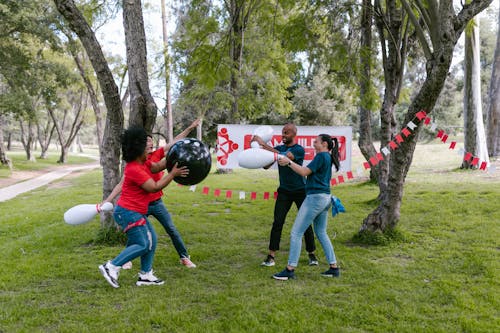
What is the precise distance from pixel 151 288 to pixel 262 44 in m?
11.9

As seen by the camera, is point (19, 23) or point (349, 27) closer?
point (349, 27)

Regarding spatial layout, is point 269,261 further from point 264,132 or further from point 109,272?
point 109,272

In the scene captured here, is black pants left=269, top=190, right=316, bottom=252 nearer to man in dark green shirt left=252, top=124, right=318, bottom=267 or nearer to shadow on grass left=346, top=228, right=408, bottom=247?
man in dark green shirt left=252, top=124, right=318, bottom=267

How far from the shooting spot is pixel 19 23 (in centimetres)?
1734

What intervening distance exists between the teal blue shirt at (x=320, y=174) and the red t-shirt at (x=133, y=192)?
1.73 metres

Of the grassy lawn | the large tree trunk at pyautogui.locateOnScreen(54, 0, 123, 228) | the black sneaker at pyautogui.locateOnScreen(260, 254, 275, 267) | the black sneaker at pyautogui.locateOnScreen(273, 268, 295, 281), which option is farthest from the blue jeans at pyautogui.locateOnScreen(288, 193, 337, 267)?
the large tree trunk at pyautogui.locateOnScreen(54, 0, 123, 228)

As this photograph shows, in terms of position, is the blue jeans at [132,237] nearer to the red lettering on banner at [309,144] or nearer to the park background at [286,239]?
the park background at [286,239]

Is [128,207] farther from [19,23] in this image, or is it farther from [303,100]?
[303,100]

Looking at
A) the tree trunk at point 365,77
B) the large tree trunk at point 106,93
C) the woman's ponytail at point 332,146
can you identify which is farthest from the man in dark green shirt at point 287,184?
the tree trunk at point 365,77

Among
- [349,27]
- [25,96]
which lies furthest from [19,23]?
[349,27]

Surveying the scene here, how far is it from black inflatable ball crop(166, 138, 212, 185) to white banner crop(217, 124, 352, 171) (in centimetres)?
492

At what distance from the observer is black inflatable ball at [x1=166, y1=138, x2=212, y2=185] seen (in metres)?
3.97

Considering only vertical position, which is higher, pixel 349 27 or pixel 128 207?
pixel 349 27

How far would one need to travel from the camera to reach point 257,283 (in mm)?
4301
